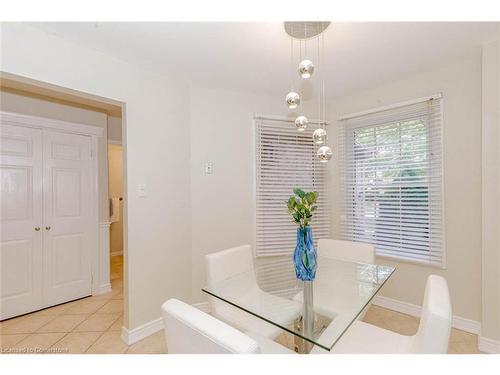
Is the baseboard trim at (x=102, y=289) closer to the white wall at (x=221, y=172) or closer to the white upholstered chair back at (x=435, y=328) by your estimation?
the white wall at (x=221, y=172)

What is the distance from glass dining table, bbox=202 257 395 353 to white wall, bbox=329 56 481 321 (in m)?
0.98

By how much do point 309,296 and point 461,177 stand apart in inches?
74.3

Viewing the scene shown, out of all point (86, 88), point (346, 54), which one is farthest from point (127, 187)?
point (346, 54)

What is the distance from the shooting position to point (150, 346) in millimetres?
2080

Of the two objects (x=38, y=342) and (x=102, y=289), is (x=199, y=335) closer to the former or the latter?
(x=38, y=342)

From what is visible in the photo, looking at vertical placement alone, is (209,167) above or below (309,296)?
above

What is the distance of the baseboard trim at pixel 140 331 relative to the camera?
83.3 inches

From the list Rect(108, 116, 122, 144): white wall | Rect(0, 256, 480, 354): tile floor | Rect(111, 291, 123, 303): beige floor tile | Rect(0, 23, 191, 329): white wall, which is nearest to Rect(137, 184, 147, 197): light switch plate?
Rect(0, 23, 191, 329): white wall

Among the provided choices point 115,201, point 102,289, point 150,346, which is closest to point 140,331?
point 150,346

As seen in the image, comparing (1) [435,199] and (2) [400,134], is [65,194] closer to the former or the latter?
(2) [400,134]

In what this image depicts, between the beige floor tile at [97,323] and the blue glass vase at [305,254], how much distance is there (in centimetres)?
204

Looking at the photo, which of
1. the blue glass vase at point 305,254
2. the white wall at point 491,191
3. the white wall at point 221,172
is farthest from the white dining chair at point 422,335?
the white wall at point 221,172

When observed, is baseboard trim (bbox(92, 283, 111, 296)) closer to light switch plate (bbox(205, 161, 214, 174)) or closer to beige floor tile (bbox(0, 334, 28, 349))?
beige floor tile (bbox(0, 334, 28, 349))

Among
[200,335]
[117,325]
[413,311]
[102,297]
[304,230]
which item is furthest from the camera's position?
[102,297]
